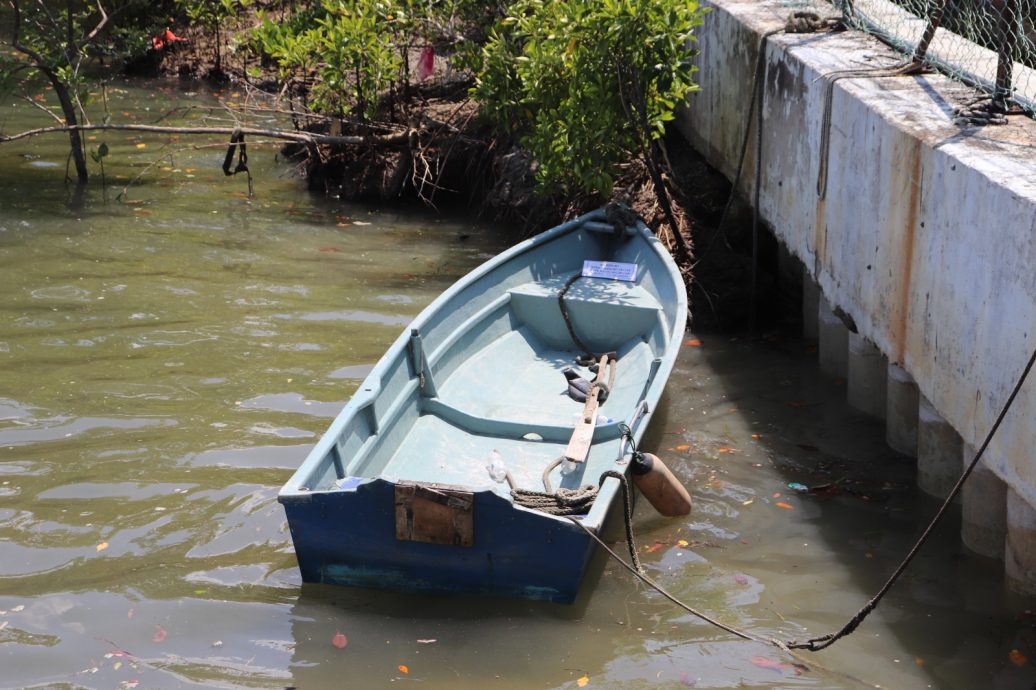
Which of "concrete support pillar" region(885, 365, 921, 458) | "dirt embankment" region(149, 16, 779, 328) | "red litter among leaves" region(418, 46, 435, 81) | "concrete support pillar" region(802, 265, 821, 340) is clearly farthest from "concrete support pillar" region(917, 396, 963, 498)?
"red litter among leaves" region(418, 46, 435, 81)

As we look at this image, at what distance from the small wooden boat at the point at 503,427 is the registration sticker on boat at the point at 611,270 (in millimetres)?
13

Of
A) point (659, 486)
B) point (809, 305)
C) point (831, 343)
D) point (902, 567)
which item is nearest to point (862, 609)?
point (902, 567)

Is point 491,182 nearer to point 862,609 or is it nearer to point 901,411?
point 901,411

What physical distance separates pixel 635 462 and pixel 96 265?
6.14 m

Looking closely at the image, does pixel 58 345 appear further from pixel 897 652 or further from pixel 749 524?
pixel 897 652

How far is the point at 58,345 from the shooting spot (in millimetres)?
7988

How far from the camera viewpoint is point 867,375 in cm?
715

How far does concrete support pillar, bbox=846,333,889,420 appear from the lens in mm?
7066

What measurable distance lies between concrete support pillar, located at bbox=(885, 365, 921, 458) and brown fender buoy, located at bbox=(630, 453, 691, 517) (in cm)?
151

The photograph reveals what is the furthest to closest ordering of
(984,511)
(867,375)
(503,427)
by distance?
(867,375), (503,427), (984,511)

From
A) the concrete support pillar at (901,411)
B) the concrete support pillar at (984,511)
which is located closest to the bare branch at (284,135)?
the concrete support pillar at (901,411)

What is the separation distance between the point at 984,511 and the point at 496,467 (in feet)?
7.99

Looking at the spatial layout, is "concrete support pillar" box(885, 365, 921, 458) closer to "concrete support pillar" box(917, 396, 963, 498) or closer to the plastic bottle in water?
"concrete support pillar" box(917, 396, 963, 498)

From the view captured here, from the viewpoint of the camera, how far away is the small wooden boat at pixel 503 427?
489cm
